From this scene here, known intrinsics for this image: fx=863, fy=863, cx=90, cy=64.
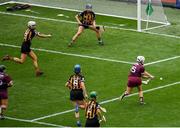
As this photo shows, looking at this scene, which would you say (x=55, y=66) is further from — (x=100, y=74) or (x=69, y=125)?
(x=69, y=125)

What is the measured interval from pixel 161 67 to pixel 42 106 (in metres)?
6.34

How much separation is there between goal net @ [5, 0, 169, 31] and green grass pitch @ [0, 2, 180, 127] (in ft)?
2.18

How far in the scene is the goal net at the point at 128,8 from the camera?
1567 inches

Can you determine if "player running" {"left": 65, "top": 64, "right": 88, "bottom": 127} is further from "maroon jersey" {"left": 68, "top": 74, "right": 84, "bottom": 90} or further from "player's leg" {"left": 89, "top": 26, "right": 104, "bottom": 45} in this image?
"player's leg" {"left": 89, "top": 26, "right": 104, "bottom": 45}

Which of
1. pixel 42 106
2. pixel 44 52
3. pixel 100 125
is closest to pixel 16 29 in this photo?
pixel 44 52

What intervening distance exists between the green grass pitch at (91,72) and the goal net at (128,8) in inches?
26.1

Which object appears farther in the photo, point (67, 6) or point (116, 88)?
point (67, 6)

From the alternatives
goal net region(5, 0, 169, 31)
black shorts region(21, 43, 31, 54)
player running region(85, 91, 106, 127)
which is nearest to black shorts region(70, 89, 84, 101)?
player running region(85, 91, 106, 127)

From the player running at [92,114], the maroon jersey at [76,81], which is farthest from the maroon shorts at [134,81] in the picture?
the player running at [92,114]

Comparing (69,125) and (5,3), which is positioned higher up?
(5,3)

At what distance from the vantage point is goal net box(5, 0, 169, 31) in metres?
39.8

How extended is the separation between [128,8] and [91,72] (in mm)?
10074

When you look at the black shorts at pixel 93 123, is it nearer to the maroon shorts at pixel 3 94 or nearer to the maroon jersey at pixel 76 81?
the maroon jersey at pixel 76 81

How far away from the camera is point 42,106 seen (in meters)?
29.8
